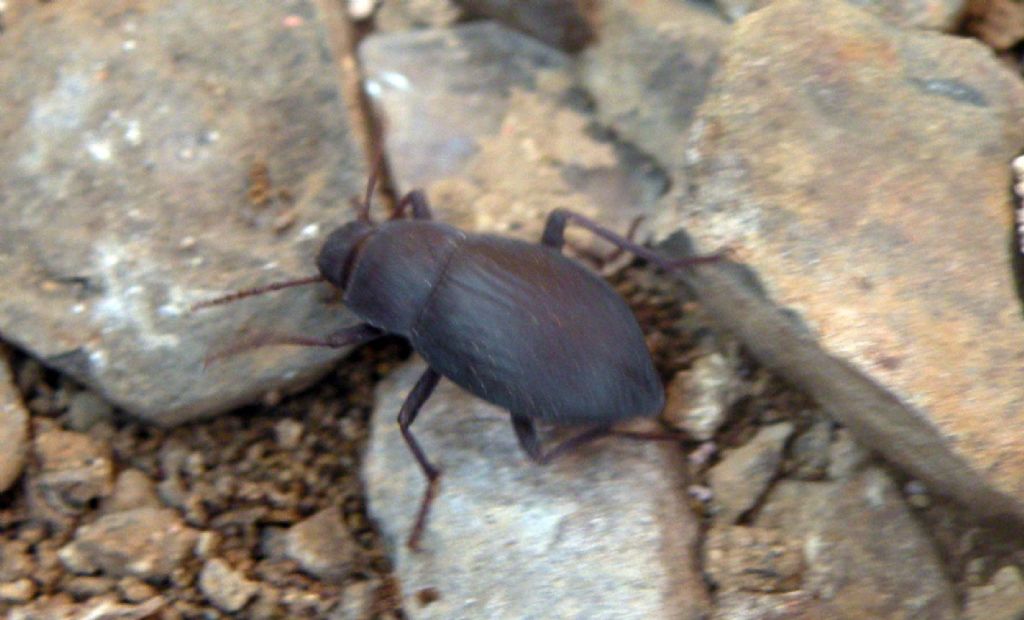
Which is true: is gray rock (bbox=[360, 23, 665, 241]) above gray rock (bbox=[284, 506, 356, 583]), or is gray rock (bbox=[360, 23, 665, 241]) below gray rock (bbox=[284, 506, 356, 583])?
above

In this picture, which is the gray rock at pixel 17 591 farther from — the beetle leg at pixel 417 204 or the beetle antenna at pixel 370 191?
the beetle leg at pixel 417 204

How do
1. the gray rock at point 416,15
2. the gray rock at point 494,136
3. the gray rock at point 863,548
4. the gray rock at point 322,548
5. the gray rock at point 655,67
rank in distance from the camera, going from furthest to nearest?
the gray rock at point 416,15 < the gray rock at point 494,136 < the gray rock at point 655,67 < the gray rock at point 322,548 < the gray rock at point 863,548

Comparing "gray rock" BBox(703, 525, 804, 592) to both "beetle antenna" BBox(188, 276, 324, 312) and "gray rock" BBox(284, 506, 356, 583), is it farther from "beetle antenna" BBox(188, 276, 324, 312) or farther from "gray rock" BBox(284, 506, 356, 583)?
"beetle antenna" BBox(188, 276, 324, 312)

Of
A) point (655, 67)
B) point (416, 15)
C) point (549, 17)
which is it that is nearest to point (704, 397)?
point (655, 67)

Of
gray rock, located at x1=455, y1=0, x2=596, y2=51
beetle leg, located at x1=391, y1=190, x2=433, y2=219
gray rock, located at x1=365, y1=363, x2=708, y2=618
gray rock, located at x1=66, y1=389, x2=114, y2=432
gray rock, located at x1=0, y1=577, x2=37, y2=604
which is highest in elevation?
gray rock, located at x1=455, y1=0, x2=596, y2=51

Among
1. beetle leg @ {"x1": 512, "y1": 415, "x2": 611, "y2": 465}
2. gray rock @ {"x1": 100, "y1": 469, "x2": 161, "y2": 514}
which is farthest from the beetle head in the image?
gray rock @ {"x1": 100, "y1": 469, "x2": 161, "y2": 514}

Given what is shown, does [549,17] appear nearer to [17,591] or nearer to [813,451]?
[813,451]

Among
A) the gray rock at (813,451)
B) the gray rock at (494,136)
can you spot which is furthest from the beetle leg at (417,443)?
the gray rock at (813,451)
